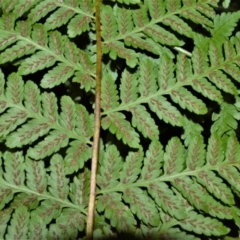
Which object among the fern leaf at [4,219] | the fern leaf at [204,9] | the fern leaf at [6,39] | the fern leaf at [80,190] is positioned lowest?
the fern leaf at [4,219]

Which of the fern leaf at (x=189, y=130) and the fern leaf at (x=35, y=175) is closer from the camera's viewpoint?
the fern leaf at (x=35, y=175)

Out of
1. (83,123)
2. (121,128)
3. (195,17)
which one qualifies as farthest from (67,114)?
(195,17)

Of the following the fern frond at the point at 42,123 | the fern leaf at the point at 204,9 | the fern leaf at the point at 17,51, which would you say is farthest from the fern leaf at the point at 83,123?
the fern leaf at the point at 204,9

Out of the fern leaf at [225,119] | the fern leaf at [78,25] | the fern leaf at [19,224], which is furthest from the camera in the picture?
the fern leaf at [225,119]

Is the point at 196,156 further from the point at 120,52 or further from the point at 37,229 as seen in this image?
the point at 37,229

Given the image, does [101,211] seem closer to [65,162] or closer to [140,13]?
[65,162]

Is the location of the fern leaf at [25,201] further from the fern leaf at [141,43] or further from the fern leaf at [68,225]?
the fern leaf at [141,43]

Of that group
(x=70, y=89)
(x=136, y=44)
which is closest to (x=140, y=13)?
(x=136, y=44)

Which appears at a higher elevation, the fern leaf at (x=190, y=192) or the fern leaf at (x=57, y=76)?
the fern leaf at (x=57, y=76)

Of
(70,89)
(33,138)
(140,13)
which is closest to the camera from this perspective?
(33,138)
